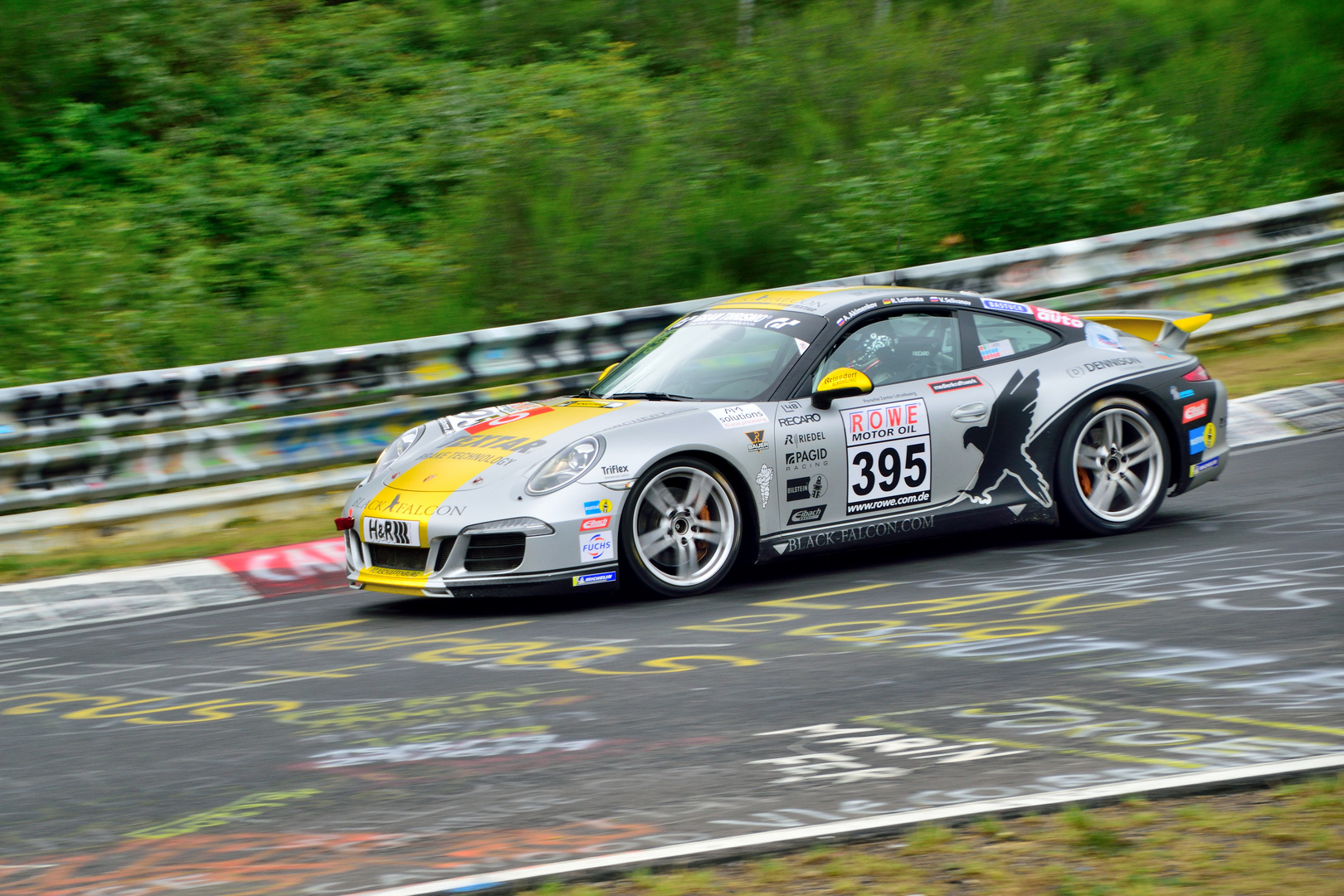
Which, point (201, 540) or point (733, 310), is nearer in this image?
point (733, 310)

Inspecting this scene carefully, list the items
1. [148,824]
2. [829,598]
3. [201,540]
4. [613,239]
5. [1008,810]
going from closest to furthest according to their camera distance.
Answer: [1008,810] < [148,824] < [829,598] < [201,540] < [613,239]

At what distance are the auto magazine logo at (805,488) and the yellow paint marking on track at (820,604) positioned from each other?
0.47 meters

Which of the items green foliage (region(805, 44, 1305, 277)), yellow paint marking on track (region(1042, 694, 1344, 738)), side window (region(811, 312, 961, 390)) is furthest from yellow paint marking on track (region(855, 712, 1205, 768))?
green foliage (region(805, 44, 1305, 277))

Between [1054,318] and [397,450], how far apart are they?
11.5 ft

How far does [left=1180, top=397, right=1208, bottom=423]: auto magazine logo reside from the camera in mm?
7699

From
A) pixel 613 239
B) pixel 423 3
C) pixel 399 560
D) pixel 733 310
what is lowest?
pixel 399 560

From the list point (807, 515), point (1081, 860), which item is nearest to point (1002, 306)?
point (807, 515)

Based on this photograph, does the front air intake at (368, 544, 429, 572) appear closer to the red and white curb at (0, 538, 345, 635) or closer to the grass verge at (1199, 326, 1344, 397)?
the red and white curb at (0, 538, 345, 635)

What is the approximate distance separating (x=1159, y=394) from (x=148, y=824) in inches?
219

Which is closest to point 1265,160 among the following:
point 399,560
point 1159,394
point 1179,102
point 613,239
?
point 1179,102

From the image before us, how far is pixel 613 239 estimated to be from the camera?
11633 mm

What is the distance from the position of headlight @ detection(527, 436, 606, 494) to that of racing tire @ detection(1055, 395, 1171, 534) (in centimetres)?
247

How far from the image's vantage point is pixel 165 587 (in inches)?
307

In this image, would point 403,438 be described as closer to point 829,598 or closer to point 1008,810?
point 829,598
